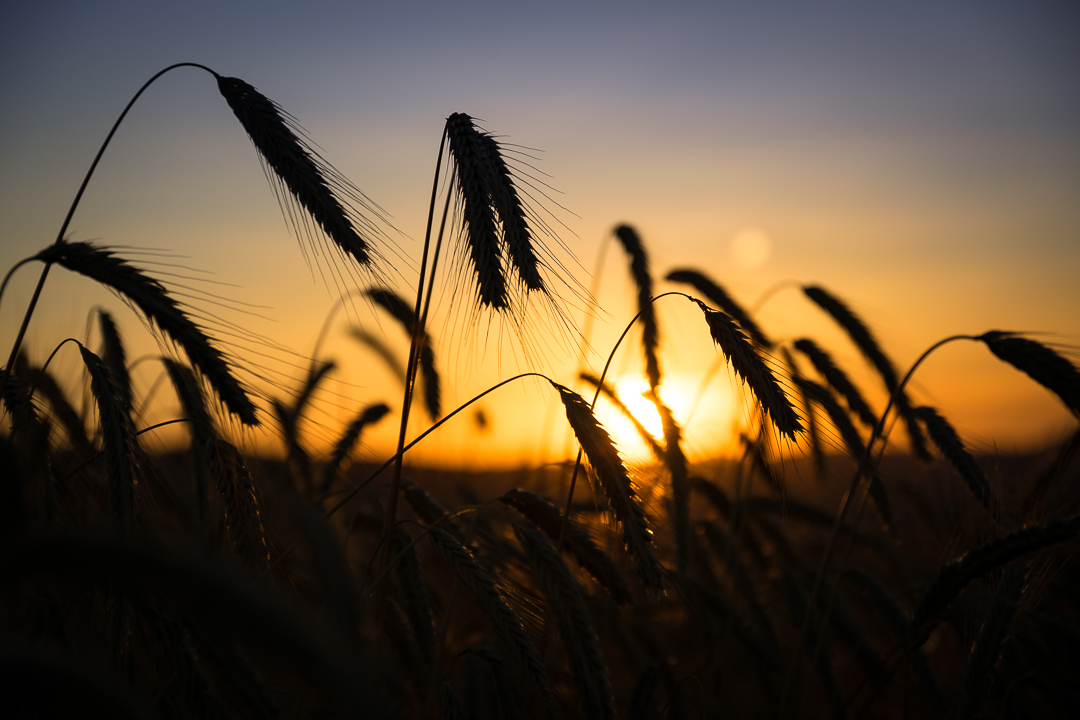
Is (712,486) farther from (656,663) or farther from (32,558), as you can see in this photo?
(32,558)

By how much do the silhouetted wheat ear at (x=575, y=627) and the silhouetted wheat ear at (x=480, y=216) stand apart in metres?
1.03

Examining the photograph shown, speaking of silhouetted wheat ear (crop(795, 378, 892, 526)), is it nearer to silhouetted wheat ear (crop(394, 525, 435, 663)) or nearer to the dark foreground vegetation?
the dark foreground vegetation

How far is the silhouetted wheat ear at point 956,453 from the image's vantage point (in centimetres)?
306

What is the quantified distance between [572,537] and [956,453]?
2364mm

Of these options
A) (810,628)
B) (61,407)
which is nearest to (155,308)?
(61,407)

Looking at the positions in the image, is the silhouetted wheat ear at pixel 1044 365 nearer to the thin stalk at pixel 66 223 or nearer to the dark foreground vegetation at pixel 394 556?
the dark foreground vegetation at pixel 394 556

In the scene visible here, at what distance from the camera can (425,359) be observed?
4516mm

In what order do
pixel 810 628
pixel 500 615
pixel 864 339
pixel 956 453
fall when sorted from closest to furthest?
pixel 500 615 → pixel 810 628 → pixel 956 453 → pixel 864 339

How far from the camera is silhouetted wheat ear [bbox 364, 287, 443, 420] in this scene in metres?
3.99

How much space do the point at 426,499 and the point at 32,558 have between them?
1.76 m

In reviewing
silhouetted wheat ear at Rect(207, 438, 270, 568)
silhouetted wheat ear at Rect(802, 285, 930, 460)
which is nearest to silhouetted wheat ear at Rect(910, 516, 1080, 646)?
silhouetted wheat ear at Rect(802, 285, 930, 460)

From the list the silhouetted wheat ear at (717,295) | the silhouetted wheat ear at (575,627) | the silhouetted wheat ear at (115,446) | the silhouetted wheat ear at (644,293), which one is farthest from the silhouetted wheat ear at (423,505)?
the silhouetted wheat ear at (717,295)

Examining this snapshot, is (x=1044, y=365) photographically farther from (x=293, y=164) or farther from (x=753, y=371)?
(x=293, y=164)

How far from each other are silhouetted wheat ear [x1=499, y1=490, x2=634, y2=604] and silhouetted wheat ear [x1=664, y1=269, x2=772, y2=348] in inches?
84.1
